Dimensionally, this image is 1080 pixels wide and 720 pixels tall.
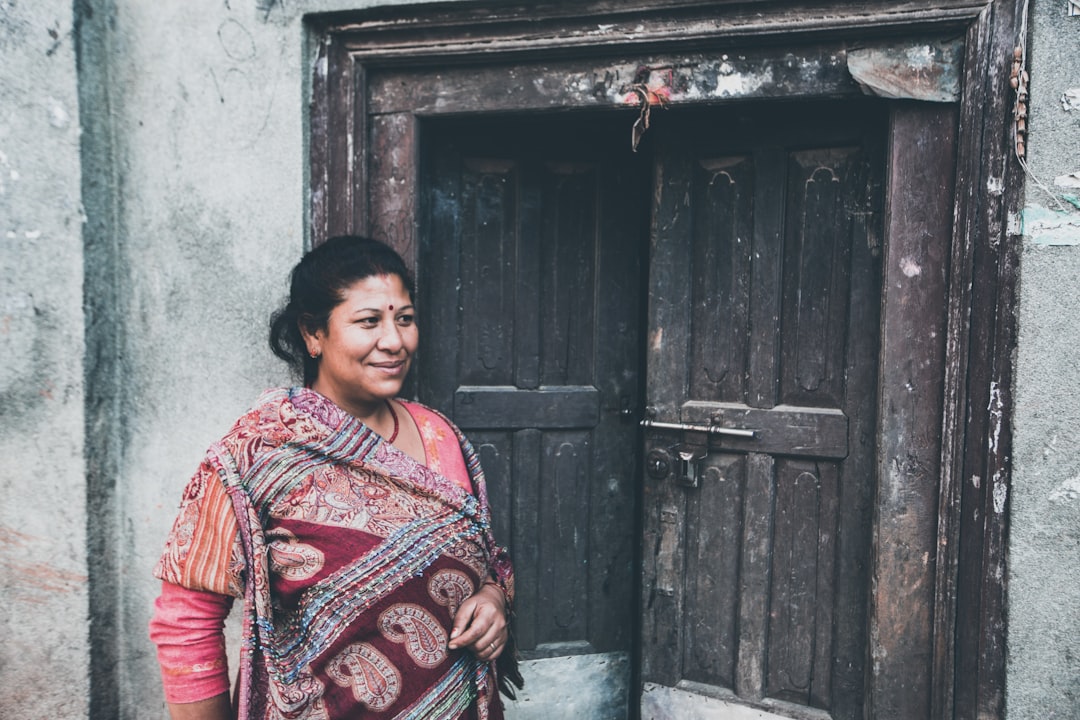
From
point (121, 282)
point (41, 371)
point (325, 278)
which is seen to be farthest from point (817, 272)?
point (41, 371)

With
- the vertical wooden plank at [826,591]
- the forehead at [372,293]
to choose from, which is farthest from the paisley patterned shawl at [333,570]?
the vertical wooden plank at [826,591]

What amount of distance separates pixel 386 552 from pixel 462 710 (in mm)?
458

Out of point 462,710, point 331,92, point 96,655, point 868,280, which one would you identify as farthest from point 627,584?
point 331,92

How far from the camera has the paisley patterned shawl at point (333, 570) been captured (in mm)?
1498

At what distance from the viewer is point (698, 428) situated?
7.68ft

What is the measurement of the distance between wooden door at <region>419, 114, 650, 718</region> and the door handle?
0.30m

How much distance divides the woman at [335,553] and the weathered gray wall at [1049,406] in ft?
4.53

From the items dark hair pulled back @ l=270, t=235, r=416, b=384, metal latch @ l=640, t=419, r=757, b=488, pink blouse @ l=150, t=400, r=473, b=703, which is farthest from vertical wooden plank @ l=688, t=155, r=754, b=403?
pink blouse @ l=150, t=400, r=473, b=703

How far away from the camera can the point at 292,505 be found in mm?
1529

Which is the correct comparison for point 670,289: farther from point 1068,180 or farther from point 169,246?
point 169,246

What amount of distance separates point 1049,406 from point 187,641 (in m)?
2.11

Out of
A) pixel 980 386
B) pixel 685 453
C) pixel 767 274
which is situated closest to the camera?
pixel 980 386

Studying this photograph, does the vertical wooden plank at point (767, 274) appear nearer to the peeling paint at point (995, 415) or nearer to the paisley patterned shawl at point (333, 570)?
the peeling paint at point (995, 415)

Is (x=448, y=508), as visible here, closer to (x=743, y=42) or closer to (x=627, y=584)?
(x=627, y=584)
